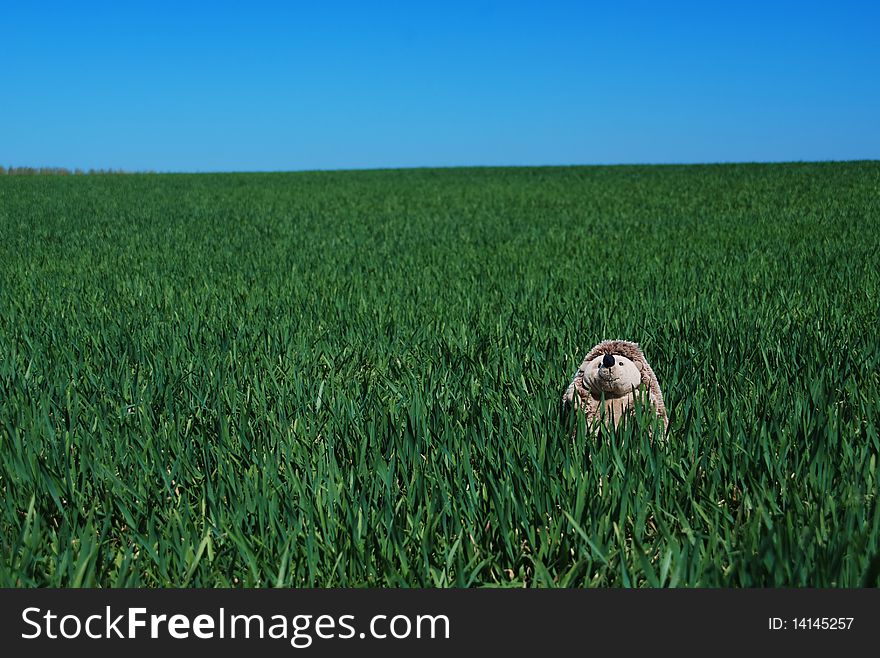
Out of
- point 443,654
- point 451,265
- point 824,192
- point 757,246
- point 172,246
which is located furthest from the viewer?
point 824,192

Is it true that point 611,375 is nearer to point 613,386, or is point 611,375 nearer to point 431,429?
point 613,386

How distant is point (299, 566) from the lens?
158 cm

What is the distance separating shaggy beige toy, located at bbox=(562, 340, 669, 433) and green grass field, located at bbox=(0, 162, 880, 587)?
0.30 ft

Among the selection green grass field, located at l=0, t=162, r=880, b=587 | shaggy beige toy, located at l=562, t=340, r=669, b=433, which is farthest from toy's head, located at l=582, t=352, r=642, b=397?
green grass field, located at l=0, t=162, r=880, b=587

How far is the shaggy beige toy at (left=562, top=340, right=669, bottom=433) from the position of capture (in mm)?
2158

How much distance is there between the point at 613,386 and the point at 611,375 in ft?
0.13

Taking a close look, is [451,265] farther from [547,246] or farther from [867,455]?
[867,455]

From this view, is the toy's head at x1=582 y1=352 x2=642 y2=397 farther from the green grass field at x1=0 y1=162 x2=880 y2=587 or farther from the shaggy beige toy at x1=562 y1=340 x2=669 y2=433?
the green grass field at x1=0 y1=162 x2=880 y2=587

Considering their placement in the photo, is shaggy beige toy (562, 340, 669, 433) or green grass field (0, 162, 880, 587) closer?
green grass field (0, 162, 880, 587)

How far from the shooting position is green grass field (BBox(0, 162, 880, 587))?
1595mm

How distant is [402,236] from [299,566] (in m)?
7.77

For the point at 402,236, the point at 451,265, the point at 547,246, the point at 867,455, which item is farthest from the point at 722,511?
Answer: the point at 402,236

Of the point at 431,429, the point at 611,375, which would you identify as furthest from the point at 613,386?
the point at 431,429

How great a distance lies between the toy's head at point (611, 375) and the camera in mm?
2148
